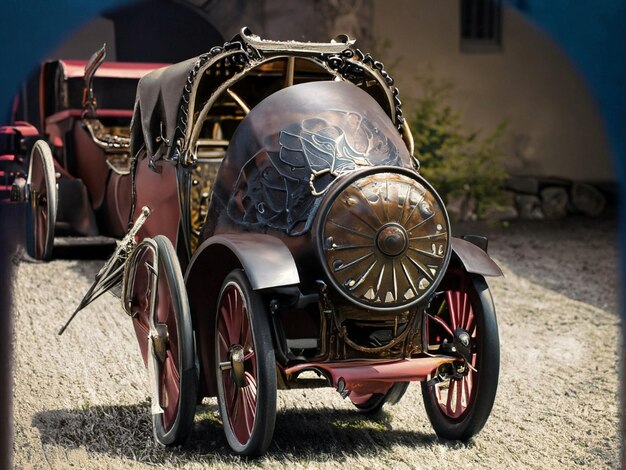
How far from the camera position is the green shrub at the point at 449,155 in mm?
11953

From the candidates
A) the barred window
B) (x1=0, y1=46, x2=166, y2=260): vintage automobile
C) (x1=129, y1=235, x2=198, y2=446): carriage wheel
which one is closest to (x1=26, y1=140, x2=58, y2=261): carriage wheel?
(x1=0, y1=46, x2=166, y2=260): vintage automobile

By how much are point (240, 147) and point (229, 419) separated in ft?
3.57

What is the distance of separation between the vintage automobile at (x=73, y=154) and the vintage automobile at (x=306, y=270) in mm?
3057

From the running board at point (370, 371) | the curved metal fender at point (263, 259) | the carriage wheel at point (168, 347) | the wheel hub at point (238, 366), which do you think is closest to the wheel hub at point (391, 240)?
the curved metal fender at point (263, 259)

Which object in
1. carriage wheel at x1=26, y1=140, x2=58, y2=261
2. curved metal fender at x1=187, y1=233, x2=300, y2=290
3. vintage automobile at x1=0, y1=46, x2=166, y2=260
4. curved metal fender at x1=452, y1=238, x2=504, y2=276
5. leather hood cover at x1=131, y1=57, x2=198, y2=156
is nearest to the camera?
curved metal fender at x1=187, y1=233, x2=300, y2=290

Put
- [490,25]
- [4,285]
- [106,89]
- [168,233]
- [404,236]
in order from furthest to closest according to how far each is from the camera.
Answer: [490,25]
[106,89]
[168,233]
[404,236]
[4,285]

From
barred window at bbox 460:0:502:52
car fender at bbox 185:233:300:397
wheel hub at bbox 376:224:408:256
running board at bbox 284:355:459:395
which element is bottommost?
running board at bbox 284:355:459:395

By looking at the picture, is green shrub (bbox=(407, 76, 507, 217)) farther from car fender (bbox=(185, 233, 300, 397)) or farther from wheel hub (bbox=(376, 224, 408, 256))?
wheel hub (bbox=(376, 224, 408, 256))

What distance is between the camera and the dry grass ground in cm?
447

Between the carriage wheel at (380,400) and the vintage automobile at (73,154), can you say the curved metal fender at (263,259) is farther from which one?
the vintage automobile at (73,154)

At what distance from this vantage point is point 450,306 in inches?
184

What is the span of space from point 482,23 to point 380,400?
9077mm

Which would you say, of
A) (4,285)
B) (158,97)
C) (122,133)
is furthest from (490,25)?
(4,285)

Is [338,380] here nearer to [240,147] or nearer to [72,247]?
[240,147]
